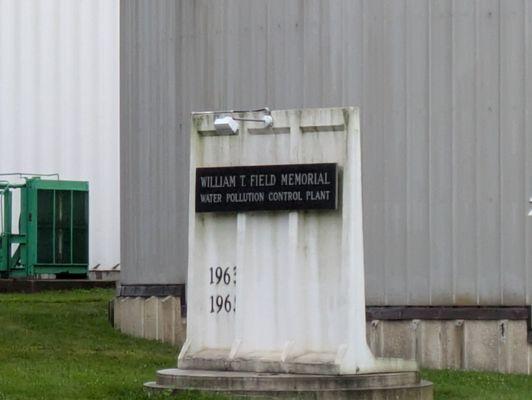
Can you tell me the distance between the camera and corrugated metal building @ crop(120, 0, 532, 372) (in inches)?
976

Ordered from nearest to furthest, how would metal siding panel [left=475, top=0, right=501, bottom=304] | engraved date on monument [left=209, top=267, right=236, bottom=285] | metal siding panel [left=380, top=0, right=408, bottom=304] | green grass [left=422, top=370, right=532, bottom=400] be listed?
engraved date on monument [left=209, top=267, right=236, bottom=285]
green grass [left=422, top=370, right=532, bottom=400]
metal siding panel [left=475, top=0, right=501, bottom=304]
metal siding panel [left=380, top=0, right=408, bottom=304]

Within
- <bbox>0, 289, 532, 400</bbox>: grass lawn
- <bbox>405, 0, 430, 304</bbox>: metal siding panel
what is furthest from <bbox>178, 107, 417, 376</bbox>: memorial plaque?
<bbox>405, 0, 430, 304</bbox>: metal siding panel

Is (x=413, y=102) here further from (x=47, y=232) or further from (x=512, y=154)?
(x=47, y=232)

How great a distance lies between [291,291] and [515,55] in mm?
7446

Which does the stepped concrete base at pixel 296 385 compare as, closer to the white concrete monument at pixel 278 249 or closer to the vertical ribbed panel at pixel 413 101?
the white concrete monument at pixel 278 249

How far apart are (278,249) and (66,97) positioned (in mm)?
27606

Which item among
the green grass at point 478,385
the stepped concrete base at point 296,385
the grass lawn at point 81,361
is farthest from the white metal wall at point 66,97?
the stepped concrete base at point 296,385

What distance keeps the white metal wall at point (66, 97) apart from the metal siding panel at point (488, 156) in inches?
845

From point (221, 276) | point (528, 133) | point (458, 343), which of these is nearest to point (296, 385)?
point (221, 276)

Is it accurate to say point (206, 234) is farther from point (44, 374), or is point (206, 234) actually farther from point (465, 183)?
point (465, 183)

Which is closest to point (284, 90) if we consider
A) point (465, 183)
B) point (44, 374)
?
point (465, 183)

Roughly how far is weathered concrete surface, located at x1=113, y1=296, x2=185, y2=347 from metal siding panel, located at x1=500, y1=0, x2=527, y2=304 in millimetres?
5841

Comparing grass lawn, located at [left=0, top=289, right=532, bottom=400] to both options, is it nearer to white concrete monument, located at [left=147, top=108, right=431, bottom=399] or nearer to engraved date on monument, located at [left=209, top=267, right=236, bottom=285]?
white concrete monument, located at [left=147, top=108, right=431, bottom=399]

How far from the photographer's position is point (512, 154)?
2477 cm
